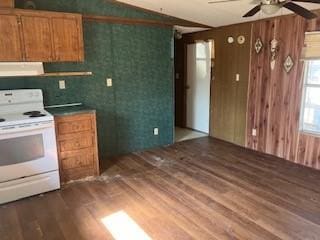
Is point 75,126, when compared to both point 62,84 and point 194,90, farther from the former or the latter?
point 194,90

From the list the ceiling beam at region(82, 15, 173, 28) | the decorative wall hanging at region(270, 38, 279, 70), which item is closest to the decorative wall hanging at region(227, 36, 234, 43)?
the decorative wall hanging at region(270, 38, 279, 70)

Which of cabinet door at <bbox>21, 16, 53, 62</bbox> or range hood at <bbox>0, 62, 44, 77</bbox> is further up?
cabinet door at <bbox>21, 16, 53, 62</bbox>

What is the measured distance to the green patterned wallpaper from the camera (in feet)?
12.6

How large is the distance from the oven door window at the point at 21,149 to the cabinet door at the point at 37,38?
101 centimetres

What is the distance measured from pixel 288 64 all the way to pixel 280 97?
53cm

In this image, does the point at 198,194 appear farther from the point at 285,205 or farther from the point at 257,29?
the point at 257,29

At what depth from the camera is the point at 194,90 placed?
5.97 m

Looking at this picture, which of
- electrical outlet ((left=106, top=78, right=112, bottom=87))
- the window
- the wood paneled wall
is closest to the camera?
the window

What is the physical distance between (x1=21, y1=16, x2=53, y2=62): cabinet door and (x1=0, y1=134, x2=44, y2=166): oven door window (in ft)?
3.30

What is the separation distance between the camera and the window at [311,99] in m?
3.75

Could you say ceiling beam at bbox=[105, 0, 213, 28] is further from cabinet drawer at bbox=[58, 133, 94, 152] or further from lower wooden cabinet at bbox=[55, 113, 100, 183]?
cabinet drawer at bbox=[58, 133, 94, 152]

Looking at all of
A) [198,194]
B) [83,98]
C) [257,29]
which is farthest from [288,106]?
[83,98]

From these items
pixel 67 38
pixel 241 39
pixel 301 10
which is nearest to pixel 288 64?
pixel 241 39

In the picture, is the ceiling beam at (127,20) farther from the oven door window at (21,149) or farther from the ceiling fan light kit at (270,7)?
the ceiling fan light kit at (270,7)
